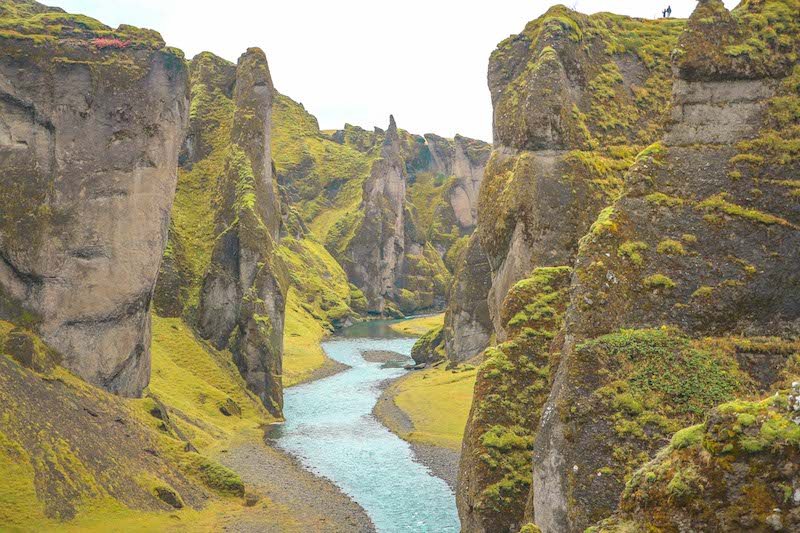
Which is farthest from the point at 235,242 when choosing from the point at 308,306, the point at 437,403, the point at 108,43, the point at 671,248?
the point at 308,306

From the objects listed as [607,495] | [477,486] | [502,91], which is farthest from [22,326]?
[502,91]

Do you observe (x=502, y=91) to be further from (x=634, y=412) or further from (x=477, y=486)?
(x=634, y=412)

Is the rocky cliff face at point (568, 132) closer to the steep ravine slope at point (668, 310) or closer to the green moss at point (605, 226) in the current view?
the steep ravine slope at point (668, 310)

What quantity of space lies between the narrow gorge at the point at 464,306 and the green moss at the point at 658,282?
5 centimetres

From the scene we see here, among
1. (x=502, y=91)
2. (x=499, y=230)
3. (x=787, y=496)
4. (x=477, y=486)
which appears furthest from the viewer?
(x=502, y=91)

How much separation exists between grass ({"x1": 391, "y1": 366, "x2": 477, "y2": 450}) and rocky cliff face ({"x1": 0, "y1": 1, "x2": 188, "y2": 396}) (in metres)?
26.3

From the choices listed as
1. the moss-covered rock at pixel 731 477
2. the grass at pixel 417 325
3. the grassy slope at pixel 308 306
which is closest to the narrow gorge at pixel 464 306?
the moss-covered rock at pixel 731 477

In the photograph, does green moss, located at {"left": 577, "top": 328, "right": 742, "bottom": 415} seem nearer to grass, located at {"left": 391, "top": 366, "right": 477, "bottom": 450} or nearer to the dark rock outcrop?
grass, located at {"left": 391, "top": 366, "right": 477, "bottom": 450}

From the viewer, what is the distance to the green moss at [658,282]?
25.8m

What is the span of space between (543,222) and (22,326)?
1429 inches

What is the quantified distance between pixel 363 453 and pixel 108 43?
37933 millimetres

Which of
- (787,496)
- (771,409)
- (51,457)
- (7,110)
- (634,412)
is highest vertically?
(7,110)

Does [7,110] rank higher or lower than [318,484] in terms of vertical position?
higher

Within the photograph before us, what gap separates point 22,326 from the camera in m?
47.8
